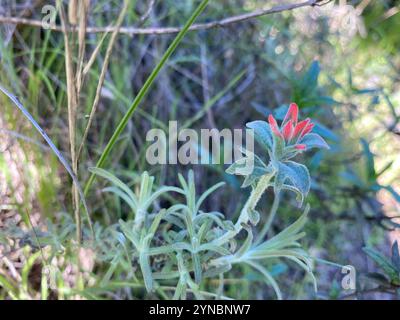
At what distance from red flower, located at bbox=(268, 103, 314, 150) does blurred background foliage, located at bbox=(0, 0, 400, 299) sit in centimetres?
21

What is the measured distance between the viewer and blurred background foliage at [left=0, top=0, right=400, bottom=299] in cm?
88

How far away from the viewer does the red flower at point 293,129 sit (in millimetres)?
519

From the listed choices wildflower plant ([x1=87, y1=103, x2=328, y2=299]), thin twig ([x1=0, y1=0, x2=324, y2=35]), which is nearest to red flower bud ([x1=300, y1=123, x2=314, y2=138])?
wildflower plant ([x1=87, y1=103, x2=328, y2=299])

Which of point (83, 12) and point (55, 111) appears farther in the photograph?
point (55, 111)

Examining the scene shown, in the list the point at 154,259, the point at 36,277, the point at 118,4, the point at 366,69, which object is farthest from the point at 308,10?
the point at 36,277

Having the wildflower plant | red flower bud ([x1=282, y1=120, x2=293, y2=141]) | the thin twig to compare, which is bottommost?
the wildflower plant

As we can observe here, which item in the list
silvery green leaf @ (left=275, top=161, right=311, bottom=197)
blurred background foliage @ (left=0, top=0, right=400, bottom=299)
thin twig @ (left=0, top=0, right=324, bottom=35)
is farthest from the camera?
blurred background foliage @ (left=0, top=0, right=400, bottom=299)

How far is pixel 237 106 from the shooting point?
4.04 ft

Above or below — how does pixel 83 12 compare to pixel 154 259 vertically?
above

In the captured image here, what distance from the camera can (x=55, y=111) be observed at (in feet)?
3.21

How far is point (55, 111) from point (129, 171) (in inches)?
8.2

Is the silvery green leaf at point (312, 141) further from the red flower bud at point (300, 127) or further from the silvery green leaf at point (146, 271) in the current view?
the silvery green leaf at point (146, 271)

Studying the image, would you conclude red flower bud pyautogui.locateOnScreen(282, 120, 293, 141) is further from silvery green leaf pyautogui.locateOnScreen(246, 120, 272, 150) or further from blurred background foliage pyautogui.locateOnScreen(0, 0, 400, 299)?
blurred background foliage pyautogui.locateOnScreen(0, 0, 400, 299)
